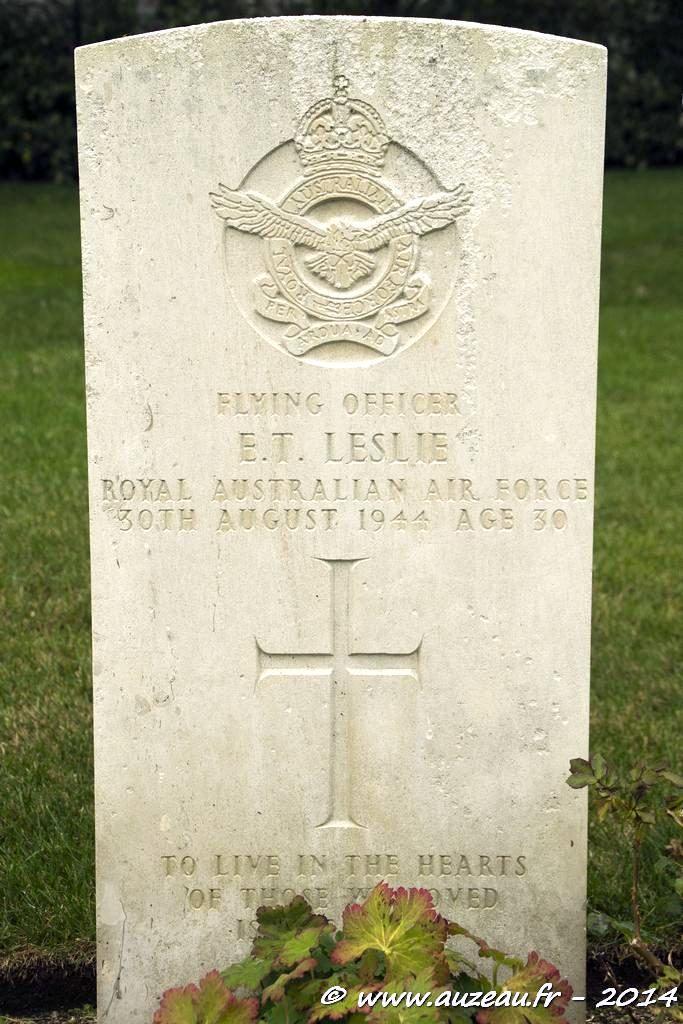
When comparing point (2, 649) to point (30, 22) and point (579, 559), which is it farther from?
point (30, 22)

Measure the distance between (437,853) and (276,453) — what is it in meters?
0.96

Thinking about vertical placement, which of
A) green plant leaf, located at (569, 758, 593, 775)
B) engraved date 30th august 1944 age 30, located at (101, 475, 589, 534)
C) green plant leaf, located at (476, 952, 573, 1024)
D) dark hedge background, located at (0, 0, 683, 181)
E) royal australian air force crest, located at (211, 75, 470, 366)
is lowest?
green plant leaf, located at (476, 952, 573, 1024)

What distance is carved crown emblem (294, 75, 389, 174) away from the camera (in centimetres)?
293

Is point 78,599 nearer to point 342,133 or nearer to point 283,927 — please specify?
point 283,927

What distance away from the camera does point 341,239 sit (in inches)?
118

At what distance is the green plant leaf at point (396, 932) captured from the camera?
279 centimetres

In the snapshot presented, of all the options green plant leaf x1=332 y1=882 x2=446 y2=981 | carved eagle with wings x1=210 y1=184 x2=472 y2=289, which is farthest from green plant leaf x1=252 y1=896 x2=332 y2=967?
carved eagle with wings x1=210 y1=184 x2=472 y2=289

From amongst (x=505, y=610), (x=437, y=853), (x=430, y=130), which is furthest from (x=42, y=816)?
(x=430, y=130)

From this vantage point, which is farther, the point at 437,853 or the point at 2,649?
the point at 2,649

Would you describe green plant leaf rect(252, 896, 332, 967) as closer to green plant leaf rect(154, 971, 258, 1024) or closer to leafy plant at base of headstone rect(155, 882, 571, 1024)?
leafy plant at base of headstone rect(155, 882, 571, 1024)

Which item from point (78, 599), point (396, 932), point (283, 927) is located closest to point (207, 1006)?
point (283, 927)

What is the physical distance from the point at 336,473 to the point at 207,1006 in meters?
1.12

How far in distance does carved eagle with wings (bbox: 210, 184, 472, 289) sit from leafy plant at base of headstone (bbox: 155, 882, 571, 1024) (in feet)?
4.27

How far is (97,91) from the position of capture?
2947mm
